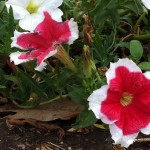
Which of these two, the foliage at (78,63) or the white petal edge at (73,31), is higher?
the white petal edge at (73,31)

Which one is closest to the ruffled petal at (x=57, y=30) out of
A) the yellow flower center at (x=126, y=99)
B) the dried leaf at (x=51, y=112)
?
the yellow flower center at (x=126, y=99)

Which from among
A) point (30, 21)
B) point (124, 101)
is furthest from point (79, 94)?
point (30, 21)

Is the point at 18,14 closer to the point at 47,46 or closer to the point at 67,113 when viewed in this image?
the point at 47,46

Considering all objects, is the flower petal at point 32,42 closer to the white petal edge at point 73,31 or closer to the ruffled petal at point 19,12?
the white petal edge at point 73,31

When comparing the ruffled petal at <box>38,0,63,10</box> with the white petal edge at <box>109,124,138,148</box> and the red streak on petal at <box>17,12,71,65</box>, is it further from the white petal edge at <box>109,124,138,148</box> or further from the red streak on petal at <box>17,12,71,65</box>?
the white petal edge at <box>109,124,138,148</box>

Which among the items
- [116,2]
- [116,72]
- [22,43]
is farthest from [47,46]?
[116,2]

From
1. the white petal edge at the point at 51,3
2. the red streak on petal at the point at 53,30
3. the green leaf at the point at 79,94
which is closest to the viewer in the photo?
the red streak on petal at the point at 53,30

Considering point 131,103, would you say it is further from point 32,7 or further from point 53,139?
point 32,7

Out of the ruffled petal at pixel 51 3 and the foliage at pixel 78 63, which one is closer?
the foliage at pixel 78 63
